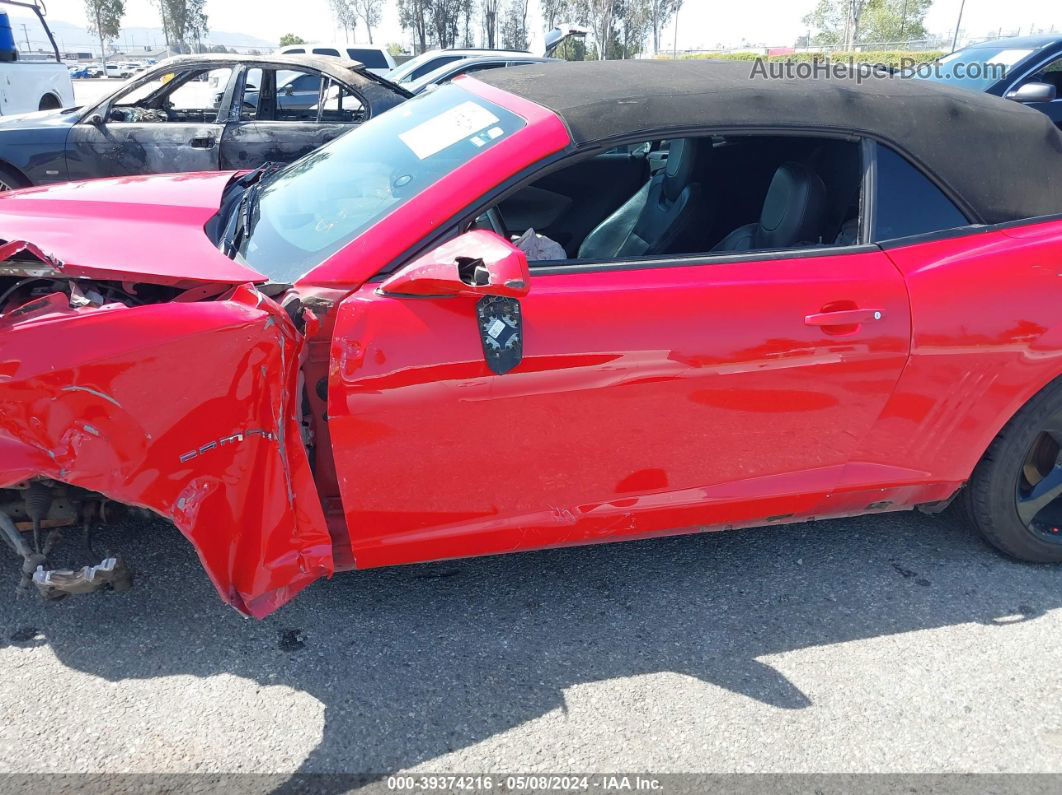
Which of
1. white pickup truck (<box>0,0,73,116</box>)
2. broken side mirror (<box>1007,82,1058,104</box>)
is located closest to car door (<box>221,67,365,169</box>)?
white pickup truck (<box>0,0,73,116</box>)

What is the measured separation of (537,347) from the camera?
6.89ft

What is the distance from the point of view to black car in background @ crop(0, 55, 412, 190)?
580cm

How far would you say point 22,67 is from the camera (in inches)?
396

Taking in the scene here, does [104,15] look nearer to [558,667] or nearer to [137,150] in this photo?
[137,150]

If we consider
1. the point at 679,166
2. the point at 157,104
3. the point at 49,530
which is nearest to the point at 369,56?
the point at 157,104

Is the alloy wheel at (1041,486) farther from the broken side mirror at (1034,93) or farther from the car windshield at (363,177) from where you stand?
the broken side mirror at (1034,93)

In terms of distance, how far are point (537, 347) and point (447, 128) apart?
0.87m

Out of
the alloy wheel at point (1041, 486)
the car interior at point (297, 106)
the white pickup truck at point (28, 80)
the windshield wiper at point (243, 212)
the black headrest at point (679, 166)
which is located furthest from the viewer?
the white pickup truck at point (28, 80)

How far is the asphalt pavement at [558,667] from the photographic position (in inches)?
Result: 81.0

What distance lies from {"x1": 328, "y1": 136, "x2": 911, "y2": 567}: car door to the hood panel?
0.52 m

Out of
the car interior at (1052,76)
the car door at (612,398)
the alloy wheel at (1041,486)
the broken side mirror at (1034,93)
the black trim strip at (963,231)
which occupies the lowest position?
the alloy wheel at (1041,486)

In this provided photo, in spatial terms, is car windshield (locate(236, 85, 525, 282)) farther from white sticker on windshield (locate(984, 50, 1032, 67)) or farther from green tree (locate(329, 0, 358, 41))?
green tree (locate(329, 0, 358, 41))

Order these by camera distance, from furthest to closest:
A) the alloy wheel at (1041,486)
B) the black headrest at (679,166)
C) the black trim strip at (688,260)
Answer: the black headrest at (679,166)
the alloy wheel at (1041,486)
the black trim strip at (688,260)

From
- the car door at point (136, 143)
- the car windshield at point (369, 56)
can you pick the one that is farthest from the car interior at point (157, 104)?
the car windshield at point (369, 56)
